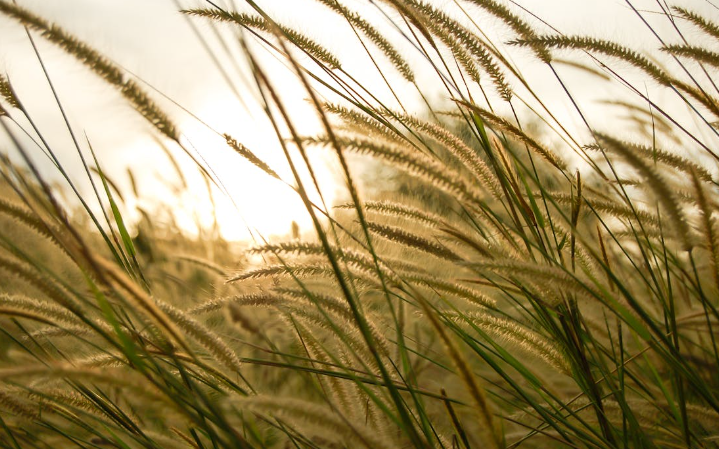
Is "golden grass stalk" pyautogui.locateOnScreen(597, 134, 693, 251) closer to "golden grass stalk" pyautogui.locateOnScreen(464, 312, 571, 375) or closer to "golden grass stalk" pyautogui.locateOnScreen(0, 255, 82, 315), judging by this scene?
"golden grass stalk" pyautogui.locateOnScreen(464, 312, 571, 375)

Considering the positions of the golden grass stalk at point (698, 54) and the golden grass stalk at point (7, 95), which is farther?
the golden grass stalk at point (698, 54)

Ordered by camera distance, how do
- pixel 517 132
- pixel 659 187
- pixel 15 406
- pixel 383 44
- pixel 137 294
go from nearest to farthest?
pixel 137 294
pixel 659 187
pixel 15 406
pixel 517 132
pixel 383 44

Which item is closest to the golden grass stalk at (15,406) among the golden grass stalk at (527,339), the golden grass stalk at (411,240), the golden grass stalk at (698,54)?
the golden grass stalk at (411,240)

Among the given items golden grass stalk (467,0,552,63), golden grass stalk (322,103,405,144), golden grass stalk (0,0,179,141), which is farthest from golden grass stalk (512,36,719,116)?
golden grass stalk (0,0,179,141)

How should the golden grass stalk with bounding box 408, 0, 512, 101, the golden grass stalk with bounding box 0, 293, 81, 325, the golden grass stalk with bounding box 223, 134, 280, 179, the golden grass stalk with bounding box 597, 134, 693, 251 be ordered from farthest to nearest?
1. the golden grass stalk with bounding box 408, 0, 512, 101
2. the golden grass stalk with bounding box 223, 134, 280, 179
3. the golden grass stalk with bounding box 0, 293, 81, 325
4. the golden grass stalk with bounding box 597, 134, 693, 251

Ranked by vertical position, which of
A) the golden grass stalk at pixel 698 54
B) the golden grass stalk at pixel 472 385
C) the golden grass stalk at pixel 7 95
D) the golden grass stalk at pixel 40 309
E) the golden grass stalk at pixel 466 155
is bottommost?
the golden grass stalk at pixel 40 309

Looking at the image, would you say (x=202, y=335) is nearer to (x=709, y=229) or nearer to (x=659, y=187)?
(x=659, y=187)

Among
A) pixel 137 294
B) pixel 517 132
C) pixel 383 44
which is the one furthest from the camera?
pixel 383 44

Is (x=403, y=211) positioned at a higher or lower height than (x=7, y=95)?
higher

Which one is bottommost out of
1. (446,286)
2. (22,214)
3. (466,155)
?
(22,214)

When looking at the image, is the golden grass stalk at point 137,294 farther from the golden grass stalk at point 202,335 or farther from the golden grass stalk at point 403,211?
the golden grass stalk at point 403,211

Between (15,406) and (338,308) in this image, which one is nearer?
(15,406)

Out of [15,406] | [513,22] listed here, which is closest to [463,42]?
[513,22]

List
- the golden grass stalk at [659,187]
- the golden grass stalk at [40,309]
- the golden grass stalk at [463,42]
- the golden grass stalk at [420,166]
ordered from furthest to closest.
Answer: the golden grass stalk at [463,42]
the golden grass stalk at [40,309]
the golden grass stalk at [420,166]
the golden grass stalk at [659,187]
